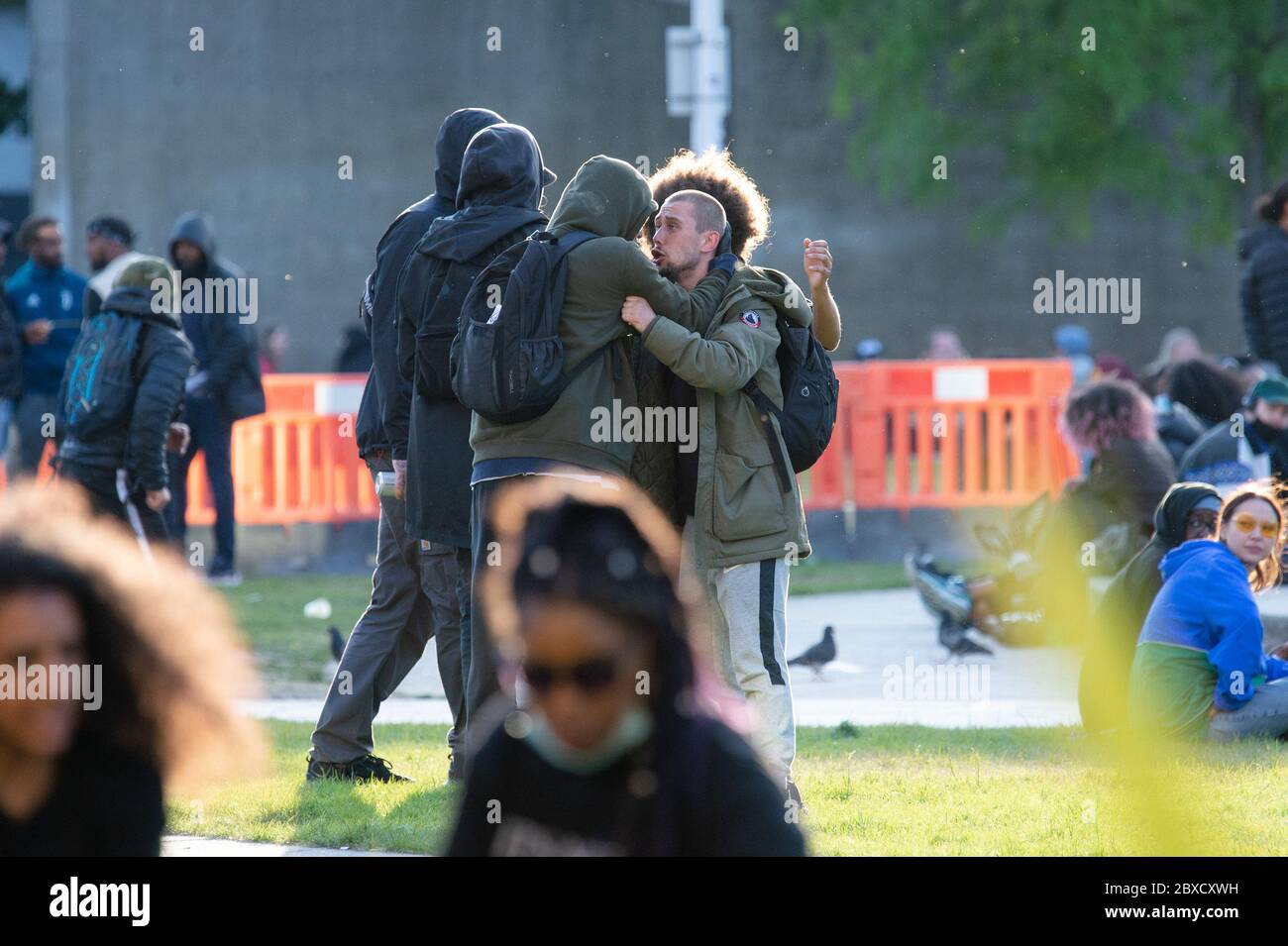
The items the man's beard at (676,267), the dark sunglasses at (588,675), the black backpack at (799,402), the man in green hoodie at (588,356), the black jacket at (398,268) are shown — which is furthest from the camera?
the black jacket at (398,268)

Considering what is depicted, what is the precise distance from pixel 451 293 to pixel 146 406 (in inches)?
102

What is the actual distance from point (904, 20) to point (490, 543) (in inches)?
630

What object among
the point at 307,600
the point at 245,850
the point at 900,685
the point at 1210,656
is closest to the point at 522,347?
the point at 245,850

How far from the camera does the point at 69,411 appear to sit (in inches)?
317

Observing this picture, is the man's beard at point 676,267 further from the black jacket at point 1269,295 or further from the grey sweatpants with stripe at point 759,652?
the black jacket at point 1269,295

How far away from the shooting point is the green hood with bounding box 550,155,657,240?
5.30 m

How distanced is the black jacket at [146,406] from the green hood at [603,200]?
310cm

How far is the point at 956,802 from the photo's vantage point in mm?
5918

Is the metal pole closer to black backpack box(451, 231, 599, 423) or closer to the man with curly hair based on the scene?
the man with curly hair

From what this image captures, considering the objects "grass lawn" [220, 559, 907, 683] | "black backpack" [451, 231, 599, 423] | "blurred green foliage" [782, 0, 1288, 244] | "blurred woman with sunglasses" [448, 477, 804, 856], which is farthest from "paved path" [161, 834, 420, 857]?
"blurred green foliage" [782, 0, 1288, 244]

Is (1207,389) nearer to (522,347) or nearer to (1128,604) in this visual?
(1128,604)

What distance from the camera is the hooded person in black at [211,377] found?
36.5ft

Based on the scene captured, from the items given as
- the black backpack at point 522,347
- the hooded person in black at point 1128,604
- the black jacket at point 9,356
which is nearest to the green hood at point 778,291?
the black backpack at point 522,347
